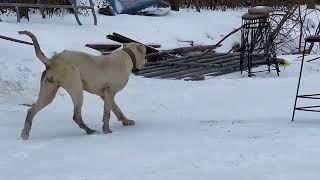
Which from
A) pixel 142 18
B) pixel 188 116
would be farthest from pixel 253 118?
pixel 142 18

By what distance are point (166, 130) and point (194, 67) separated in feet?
20.2

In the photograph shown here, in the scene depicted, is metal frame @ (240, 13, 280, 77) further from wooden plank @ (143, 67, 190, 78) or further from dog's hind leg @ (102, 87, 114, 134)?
dog's hind leg @ (102, 87, 114, 134)

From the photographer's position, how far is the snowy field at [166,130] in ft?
14.6

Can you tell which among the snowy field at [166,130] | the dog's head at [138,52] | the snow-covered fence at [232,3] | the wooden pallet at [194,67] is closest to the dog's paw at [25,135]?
the snowy field at [166,130]

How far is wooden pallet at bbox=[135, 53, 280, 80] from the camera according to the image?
11437 mm

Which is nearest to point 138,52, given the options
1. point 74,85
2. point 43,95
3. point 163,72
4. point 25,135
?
point 74,85

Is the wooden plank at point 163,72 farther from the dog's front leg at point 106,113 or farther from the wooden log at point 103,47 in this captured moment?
the dog's front leg at point 106,113

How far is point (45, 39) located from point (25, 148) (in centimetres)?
720

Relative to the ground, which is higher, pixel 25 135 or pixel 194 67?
pixel 25 135

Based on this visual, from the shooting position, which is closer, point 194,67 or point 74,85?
point 74,85

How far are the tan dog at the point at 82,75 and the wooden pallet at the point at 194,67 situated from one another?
14.1ft

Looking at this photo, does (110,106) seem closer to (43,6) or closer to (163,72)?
(163,72)

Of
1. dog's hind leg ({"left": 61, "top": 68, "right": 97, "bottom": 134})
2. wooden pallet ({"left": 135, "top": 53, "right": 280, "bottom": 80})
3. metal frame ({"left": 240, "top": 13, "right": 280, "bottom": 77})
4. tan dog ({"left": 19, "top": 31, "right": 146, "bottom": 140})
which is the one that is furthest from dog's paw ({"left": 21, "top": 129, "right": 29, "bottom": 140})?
metal frame ({"left": 240, "top": 13, "right": 280, "bottom": 77})

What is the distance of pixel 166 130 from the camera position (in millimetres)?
6418
